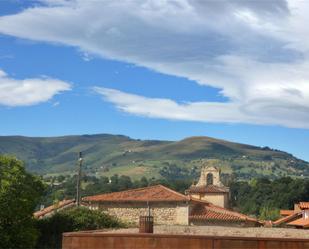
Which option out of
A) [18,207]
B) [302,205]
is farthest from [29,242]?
[302,205]

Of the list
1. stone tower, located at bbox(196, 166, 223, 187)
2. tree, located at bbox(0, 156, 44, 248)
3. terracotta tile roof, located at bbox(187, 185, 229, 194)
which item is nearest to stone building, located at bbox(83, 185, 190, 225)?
tree, located at bbox(0, 156, 44, 248)

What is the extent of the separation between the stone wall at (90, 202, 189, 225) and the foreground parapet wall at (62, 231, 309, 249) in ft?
78.3

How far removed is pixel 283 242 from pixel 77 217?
65.6 ft

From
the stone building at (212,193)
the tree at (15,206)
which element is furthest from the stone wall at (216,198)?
the tree at (15,206)

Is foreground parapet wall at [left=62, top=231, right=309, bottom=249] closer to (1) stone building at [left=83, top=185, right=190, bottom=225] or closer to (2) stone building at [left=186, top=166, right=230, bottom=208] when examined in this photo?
(1) stone building at [left=83, top=185, right=190, bottom=225]

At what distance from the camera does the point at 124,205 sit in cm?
4188

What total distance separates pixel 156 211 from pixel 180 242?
2566 cm

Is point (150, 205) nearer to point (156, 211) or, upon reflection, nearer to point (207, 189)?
point (156, 211)

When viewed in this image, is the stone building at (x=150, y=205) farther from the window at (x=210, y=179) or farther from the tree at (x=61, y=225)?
the window at (x=210, y=179)

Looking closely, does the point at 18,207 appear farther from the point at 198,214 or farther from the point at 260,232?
the point at 198,214

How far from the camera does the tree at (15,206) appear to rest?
2831 centimetres

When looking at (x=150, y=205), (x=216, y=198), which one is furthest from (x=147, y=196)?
(x=216, y=198)

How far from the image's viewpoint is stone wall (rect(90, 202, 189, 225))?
4072 cm

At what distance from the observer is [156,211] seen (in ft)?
135
